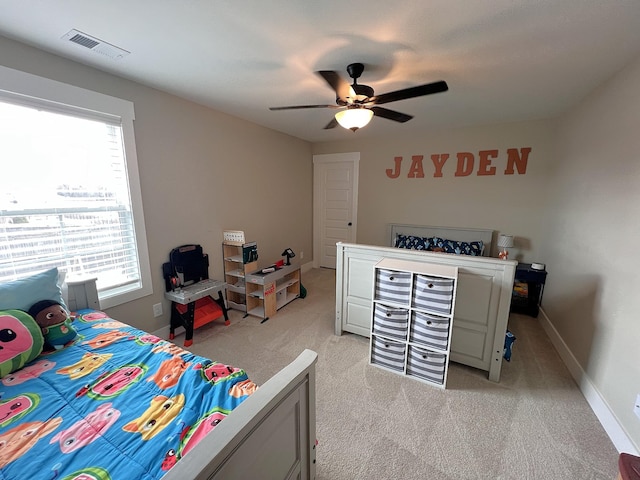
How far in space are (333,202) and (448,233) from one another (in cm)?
201

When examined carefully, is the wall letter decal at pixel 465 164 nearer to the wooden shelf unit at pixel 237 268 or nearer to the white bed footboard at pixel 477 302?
the white bed footboard at pixel 477 302

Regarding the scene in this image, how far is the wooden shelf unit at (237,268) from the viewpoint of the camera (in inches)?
121

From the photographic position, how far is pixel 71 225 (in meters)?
2.01

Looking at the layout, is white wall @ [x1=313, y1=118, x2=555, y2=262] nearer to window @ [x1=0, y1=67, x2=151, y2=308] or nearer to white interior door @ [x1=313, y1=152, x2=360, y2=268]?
white interior door @ [x1=313, y1=152, x2=360, y2=268]

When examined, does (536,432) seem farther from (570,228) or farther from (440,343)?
(570,228)

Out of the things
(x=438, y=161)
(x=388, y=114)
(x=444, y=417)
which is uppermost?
(x=388, y=114)

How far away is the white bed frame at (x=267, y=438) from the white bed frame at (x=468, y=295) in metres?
1.49

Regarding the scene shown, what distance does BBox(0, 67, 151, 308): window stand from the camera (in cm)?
172

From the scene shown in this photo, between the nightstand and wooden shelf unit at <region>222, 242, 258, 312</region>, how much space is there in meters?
3.19

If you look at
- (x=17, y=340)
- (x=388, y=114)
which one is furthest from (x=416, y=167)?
(x=17, y=340)

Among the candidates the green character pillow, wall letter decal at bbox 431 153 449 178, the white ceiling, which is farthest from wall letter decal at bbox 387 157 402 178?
the green character pillow

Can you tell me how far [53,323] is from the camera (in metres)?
1.46

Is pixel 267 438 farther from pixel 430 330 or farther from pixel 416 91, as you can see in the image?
pixel 416 91

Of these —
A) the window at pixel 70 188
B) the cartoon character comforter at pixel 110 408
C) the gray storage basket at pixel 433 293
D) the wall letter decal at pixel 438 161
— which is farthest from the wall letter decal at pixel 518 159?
the window at pixel 70 188
